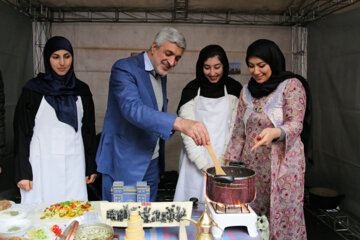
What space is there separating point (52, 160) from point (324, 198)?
3266 millimetres

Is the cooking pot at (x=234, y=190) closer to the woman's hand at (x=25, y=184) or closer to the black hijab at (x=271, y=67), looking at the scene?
the black hijab at (x=271, y=67)

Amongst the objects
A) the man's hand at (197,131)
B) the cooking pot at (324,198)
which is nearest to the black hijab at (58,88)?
the man's hand at (197,131)

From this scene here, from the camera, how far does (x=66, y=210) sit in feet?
5.40

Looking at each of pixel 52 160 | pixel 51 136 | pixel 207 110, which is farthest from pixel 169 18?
pixel 52 160

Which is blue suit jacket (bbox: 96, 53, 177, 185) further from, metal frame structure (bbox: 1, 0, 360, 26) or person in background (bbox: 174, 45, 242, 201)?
metal frame structure (bbox: 1, 0, 360, 26)

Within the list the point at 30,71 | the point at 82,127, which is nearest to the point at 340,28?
the point at 82,127

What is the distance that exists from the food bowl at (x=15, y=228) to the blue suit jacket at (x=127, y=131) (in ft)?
2.39

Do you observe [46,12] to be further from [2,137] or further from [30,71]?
[2,137]

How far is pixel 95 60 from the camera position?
→ 4.76m

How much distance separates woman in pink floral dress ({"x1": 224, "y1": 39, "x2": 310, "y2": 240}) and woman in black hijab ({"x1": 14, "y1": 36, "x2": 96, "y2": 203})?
149cm

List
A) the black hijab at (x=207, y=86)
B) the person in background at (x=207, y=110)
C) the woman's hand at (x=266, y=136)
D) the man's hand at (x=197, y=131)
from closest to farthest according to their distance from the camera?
1. the man's hand at (x=197, y=131)
2. the woman's hand at (x=266, y=136)
3. the person in background at (x=207, y=110)
4. the black hijab at (x=207, y=86)

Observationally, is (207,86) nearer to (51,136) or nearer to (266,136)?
(266,136)

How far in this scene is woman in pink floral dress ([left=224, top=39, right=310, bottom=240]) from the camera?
2.18m

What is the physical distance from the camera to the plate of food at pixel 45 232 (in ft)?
4.50
